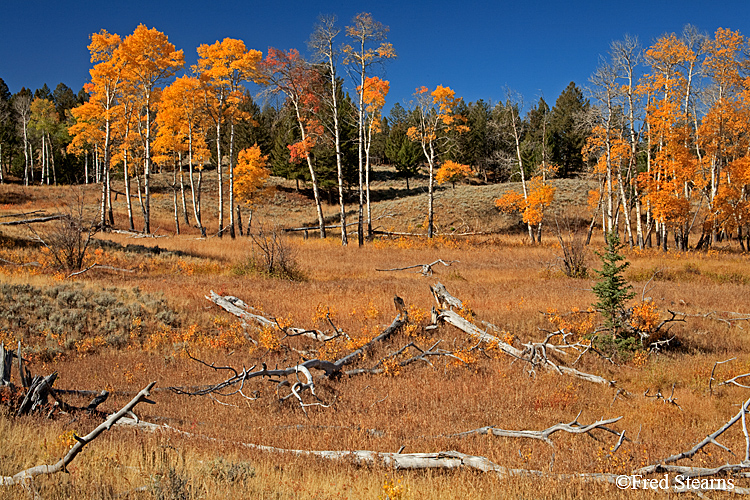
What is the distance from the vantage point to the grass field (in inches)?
192

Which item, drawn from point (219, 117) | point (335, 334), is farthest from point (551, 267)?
point (219, 117)

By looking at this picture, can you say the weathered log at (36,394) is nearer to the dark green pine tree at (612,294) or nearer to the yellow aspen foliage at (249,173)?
the dark green pine tree at (612,294)

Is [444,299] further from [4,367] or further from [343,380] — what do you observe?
[4,367]

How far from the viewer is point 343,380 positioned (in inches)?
362

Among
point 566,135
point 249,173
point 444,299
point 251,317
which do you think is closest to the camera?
point 251,317

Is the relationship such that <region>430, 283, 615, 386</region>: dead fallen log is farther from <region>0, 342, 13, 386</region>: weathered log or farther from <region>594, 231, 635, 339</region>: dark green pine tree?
<region>0, 342, 13, 386</region>: weathered log

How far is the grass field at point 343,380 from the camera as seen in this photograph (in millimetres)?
4887

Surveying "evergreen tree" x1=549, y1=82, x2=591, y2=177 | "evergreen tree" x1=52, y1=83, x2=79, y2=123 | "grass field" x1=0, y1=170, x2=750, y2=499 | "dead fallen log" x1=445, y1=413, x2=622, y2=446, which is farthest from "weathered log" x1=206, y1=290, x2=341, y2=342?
"evergreen tree" x1=52, y1=83, x2=79, y2=123

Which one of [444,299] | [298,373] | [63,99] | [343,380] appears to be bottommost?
[343,380]

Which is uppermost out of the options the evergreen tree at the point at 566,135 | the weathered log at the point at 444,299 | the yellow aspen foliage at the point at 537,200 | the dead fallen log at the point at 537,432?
the evergreen tree at the point at 566,135

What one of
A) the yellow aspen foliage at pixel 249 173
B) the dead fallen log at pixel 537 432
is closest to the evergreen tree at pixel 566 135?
the yellow aspen foliage at pixel 249 173

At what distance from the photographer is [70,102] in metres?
73.4

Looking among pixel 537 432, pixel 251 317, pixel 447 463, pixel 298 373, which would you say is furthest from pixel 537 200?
pixel 447 463

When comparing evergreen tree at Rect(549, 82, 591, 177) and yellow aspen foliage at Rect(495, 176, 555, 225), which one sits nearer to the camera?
yellow aspen foliage at Rect(495, 176, 555, 225)
